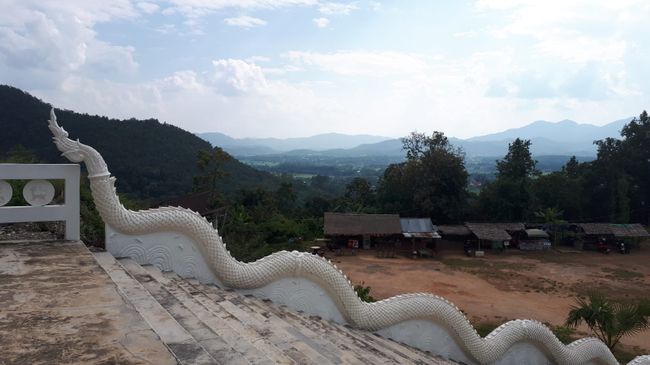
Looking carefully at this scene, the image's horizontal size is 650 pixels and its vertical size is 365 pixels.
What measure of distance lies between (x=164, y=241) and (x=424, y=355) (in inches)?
129

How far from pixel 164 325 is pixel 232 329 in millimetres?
774

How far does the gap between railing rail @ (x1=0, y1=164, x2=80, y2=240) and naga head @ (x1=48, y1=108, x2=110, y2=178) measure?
4.5 inches

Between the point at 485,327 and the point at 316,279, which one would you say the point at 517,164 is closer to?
the point at 485,327

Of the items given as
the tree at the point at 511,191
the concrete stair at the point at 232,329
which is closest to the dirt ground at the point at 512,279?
the tree at the point at 511,191

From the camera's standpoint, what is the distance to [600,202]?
90.8 ft

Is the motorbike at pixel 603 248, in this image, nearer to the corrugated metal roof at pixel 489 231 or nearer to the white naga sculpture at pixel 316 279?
the corrugated metal roof at pixel 489 231

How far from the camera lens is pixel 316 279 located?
17.7ft

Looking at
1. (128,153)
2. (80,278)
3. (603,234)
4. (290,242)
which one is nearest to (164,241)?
A: (80,278)

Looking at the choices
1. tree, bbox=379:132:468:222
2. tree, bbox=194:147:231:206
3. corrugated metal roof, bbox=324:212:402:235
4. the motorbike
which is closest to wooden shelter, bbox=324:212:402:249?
corrugated metal roof, bbox=324:212:402:235

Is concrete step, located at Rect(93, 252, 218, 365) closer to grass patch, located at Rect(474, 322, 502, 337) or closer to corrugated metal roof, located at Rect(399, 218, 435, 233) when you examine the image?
grass patch, located at Rect(474, 322, 502, 337)

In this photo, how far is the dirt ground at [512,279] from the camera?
14.2m

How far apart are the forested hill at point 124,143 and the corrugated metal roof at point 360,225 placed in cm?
663

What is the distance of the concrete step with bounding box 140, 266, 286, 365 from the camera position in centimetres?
291

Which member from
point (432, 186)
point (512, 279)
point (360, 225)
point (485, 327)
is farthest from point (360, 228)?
point (485, 327)
